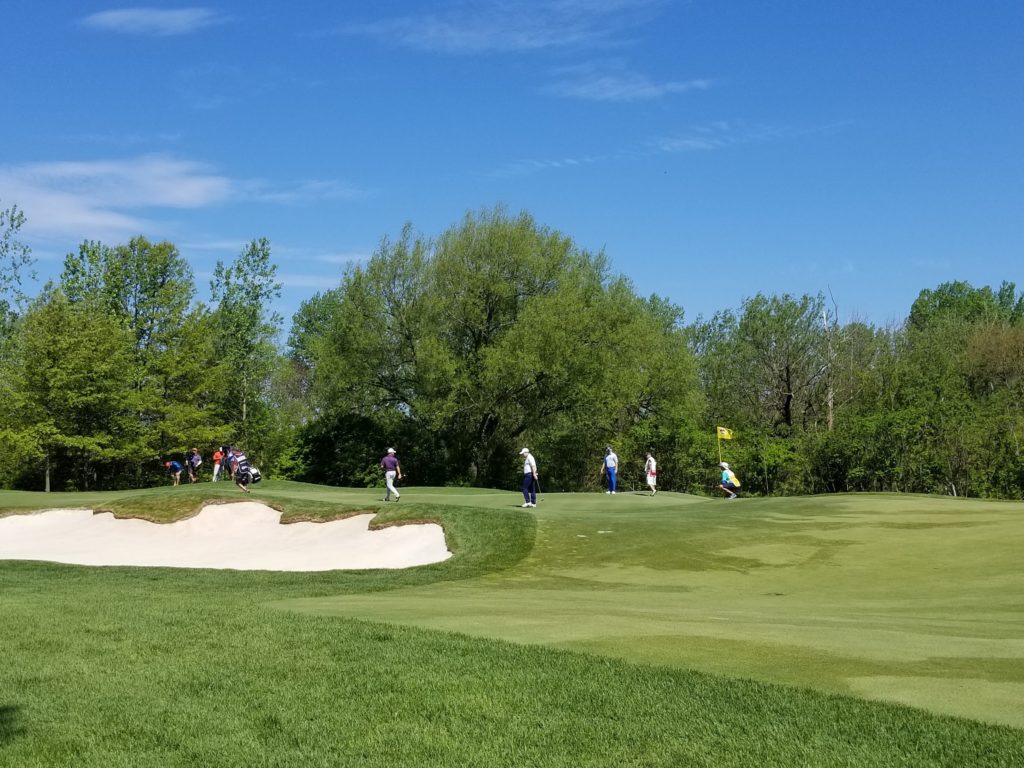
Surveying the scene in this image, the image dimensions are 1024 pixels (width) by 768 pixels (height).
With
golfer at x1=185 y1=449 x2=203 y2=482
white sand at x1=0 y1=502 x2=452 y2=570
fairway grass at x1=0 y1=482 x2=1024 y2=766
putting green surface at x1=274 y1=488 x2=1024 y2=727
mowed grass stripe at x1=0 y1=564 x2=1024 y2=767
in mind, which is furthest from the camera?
golfer at x1=185 y1=449 x2=203 y2=482

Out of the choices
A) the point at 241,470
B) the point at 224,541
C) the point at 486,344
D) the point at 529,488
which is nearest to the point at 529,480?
the point at 529,488

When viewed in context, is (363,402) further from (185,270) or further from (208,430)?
(185,270)

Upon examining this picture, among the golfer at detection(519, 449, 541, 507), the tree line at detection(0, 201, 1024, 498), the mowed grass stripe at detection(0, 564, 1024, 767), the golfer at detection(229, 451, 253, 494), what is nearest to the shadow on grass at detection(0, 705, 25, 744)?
the mowed grass stripe at detection(0, 564, 1024, 767)

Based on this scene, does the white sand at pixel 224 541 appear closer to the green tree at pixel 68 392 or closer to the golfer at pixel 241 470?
the golfer at pixel 241 470

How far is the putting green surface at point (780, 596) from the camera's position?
894 centimetres

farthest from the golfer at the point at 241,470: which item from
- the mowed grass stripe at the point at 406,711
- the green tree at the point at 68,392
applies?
the mowed grass stripe at the point at 406,711

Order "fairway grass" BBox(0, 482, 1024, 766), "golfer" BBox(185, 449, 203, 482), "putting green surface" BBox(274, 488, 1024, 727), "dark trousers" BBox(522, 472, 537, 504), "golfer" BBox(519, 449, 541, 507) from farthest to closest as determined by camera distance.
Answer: "golfer" BBox(185, 449, 203, 482), "dark trousers" BBox(522, 472, 537, 504), "golfer" BBox(519, 449, 541, 507), "putting green surface" BBox(274, 488, 1024, 727), "fairway grass" BBox(0, 482, 1024, 766)

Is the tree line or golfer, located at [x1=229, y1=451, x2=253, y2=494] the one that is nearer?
golfer, located at [x1=229, y1=451, x2=253, y2=494]

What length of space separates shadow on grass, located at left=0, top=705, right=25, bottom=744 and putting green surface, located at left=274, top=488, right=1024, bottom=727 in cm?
473

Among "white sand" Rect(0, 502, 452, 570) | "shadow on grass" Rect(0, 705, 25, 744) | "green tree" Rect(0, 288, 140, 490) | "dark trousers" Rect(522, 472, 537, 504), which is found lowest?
"white sand" Rect(0, 502, 452, 570)

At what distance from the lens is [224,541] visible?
2889 cm

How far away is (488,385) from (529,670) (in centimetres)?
4570

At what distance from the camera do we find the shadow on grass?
7.36 meters

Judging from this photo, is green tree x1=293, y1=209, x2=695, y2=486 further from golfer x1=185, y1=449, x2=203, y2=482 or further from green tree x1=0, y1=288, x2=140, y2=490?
green tree x1=0, y1=288, x2=140, y2=490
